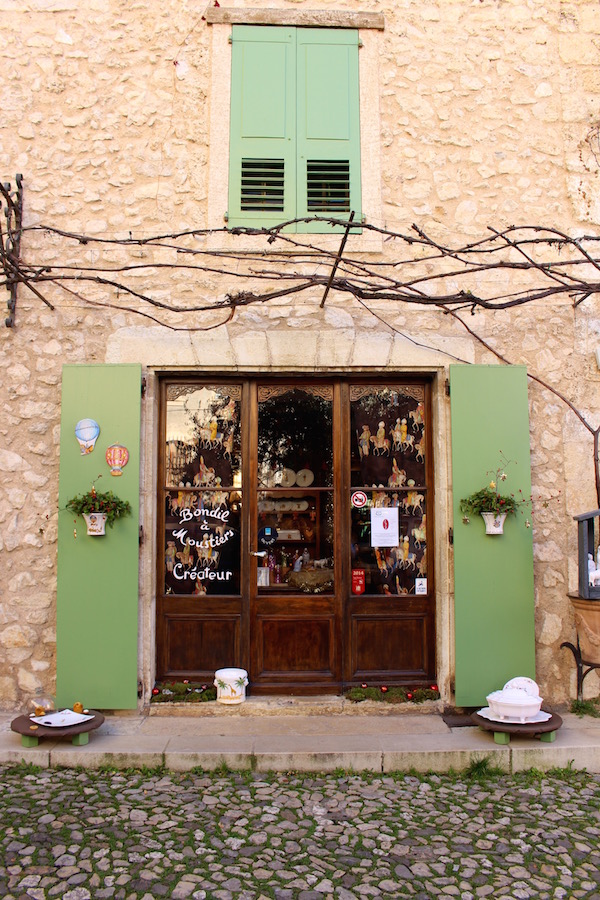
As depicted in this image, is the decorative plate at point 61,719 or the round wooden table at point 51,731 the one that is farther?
the decorative plate at point 61,719

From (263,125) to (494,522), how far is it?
316 cm

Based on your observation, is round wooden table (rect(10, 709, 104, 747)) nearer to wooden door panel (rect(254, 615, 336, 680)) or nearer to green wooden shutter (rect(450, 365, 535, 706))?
wooden door panel (rect(254, 615, 336, 680))

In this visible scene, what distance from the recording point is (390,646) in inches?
190

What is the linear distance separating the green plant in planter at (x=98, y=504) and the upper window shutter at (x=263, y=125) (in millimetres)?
2146

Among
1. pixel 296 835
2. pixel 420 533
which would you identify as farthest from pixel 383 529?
pixel 296 835

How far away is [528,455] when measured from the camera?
4.68 meters

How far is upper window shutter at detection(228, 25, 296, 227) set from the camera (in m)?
4.91

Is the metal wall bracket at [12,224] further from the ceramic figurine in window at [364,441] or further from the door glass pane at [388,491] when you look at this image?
the ceramic figurine in window at [364,441]

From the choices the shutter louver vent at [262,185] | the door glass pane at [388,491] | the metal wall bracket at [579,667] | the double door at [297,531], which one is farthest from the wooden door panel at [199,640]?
the shutter louver vent at [262,185]

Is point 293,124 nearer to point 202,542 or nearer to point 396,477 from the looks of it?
point 396,477

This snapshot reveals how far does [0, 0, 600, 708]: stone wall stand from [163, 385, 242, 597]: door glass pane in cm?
20

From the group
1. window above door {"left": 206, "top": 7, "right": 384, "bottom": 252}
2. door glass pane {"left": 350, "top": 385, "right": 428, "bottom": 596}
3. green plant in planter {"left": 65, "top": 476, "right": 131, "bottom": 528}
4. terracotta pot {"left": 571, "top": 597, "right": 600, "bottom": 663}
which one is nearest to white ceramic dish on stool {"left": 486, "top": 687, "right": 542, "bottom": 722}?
terracotta pot {"left": 571, "top": 597, "right": 600, "bottom": 663}

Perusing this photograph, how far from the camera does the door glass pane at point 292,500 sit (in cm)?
487

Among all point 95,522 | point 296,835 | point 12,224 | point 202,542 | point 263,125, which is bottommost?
point 296,835
